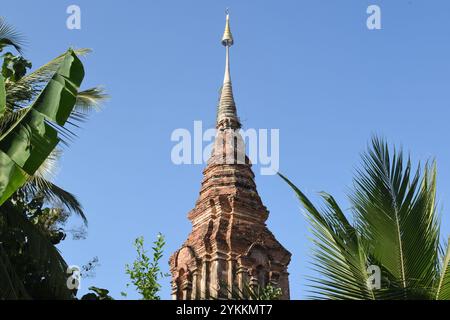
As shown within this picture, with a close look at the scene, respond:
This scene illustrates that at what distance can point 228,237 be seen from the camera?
28.6 meters

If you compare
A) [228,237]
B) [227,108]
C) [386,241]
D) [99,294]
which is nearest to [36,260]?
[99,294]

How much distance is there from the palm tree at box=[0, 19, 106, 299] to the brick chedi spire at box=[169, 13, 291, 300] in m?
15.1

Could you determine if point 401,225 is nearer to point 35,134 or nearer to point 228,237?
point 35,134

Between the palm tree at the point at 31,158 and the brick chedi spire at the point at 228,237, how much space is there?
49.4 feet

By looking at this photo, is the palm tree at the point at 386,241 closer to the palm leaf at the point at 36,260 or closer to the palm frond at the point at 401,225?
the palm frond at the point at 401,225

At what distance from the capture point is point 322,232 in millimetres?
5758

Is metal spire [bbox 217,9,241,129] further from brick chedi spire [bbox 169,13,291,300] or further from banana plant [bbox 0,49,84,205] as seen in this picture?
banana plant [bbox 0,49,84,205]

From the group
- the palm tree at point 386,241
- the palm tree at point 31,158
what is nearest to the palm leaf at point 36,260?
the palm tree at point 31,158

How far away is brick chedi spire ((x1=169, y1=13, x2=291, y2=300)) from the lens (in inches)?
1098

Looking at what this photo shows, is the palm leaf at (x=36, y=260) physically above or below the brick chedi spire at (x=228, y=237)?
below

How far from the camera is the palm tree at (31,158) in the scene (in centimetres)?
788

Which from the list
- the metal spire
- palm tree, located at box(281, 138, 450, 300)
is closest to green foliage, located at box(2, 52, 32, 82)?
palm tree, located at box(281, 138, 450, 300)
